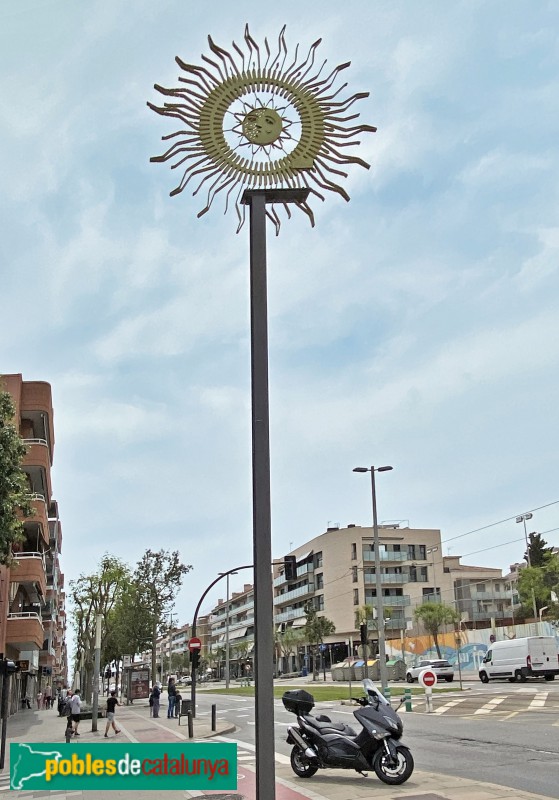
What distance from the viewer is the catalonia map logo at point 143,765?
23.4 feet

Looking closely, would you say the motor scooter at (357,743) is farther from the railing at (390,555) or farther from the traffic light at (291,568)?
the railing at (390,555)

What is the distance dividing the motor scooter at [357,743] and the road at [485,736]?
5.32ft

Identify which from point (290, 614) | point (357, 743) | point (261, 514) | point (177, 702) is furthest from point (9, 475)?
point (290, 614)

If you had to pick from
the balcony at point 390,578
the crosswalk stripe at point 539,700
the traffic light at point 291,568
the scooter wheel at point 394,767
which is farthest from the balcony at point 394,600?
the scooter wheel at point 394,767

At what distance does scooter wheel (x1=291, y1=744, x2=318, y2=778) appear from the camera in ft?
45.2

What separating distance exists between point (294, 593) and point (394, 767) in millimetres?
93354

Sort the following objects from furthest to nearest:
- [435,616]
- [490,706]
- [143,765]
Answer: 1. [435,616]
2. [490,706]
3. [143,765]

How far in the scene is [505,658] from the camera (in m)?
43.2

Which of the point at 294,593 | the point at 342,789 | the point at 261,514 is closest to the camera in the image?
the point at 261,514

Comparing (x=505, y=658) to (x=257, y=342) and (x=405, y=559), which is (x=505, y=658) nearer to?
(x=257, y=342)

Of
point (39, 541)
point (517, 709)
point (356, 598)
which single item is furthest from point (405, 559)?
point (517, 709)

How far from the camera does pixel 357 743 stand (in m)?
13.4

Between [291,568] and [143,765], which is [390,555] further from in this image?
[143,765]

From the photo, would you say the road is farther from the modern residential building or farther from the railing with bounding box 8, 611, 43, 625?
the modern residential building
